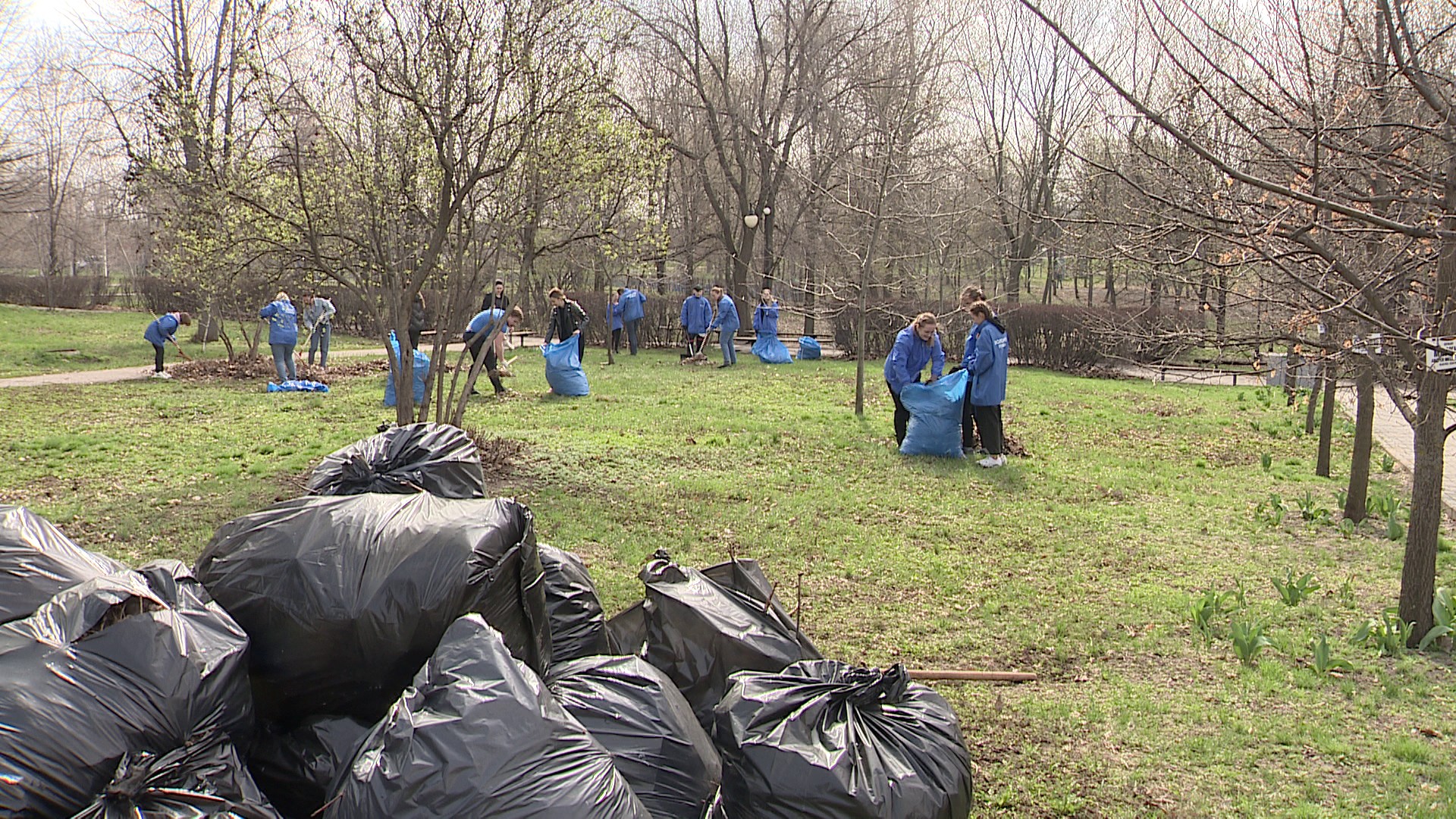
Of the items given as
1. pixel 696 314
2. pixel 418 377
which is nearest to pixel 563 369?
pixel 418 377

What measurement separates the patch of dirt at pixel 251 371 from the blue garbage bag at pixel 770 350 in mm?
7169

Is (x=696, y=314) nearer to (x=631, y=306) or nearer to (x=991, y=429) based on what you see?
(x=631, y=306)

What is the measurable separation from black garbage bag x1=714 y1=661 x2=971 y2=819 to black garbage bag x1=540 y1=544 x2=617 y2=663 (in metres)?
0.68

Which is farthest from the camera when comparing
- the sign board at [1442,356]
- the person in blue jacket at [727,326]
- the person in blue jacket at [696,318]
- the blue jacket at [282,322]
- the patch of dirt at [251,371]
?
the person in blue jacket at [696,318]

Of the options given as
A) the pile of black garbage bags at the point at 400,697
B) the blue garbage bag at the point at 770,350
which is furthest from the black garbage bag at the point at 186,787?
the blue garbage bag at the point at 770,350

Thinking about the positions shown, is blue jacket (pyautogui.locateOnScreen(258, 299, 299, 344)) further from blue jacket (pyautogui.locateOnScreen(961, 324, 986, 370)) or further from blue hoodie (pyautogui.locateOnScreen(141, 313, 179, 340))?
blue jacket (pyautogui.locateOnScreen(961, 324, 986, 370))

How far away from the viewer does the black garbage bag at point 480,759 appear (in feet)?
6.24

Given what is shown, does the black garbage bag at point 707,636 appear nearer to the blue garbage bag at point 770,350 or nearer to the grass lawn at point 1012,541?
the grass lawn at point 1012,541

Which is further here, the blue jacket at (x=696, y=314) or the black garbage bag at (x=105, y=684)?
the blue jacket at (x=696, y=314)

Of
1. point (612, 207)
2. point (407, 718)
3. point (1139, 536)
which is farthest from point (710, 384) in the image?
point (407, 718)

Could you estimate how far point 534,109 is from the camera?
24.2 feet

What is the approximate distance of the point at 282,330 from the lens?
13250mm

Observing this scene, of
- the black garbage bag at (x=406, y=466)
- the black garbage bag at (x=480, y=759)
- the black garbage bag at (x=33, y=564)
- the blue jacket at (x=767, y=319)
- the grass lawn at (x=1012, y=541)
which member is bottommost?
the grass lawn at (x=1012, y=541)

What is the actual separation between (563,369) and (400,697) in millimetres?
10811
